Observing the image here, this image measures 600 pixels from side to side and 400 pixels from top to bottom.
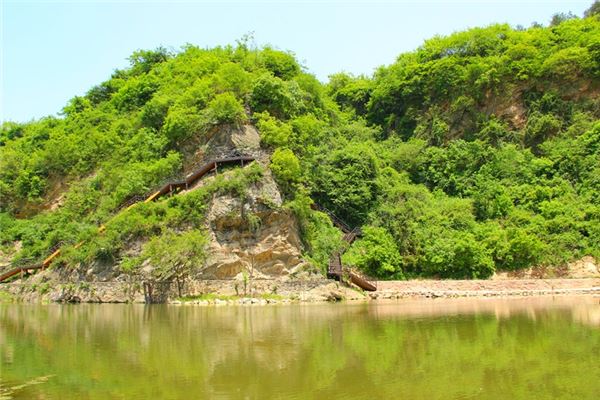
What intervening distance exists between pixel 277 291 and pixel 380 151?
80.3 ft

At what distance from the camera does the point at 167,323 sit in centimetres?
2319

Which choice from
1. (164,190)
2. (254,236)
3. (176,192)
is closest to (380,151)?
(254,236)

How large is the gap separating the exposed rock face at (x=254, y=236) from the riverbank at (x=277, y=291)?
1.50 meters

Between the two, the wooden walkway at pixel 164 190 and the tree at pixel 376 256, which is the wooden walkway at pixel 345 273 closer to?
the tree at pixel 376 256

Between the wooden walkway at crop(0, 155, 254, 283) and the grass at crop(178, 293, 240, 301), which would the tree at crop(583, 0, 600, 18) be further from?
the grass at crop(178, 293, 240, 301)

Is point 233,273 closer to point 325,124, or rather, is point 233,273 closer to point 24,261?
point 24,261

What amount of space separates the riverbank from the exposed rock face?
4.93ft

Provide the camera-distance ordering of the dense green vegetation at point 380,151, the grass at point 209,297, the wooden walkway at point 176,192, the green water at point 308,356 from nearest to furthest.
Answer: the green water at point 308,356 → the grass at point 209,297 → the wooden walkway at point 176,192 → the dense green vegetation at point 380,151

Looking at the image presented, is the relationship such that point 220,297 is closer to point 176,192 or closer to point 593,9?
point 176,192

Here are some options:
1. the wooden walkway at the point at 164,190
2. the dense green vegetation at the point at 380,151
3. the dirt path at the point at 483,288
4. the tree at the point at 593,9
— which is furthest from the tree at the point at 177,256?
the tree at the point at 593,9

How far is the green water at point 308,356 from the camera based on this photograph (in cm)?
1166

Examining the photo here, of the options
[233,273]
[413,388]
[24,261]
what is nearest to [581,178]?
[233,273]

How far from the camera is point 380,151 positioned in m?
54.8

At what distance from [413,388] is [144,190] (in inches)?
1356
